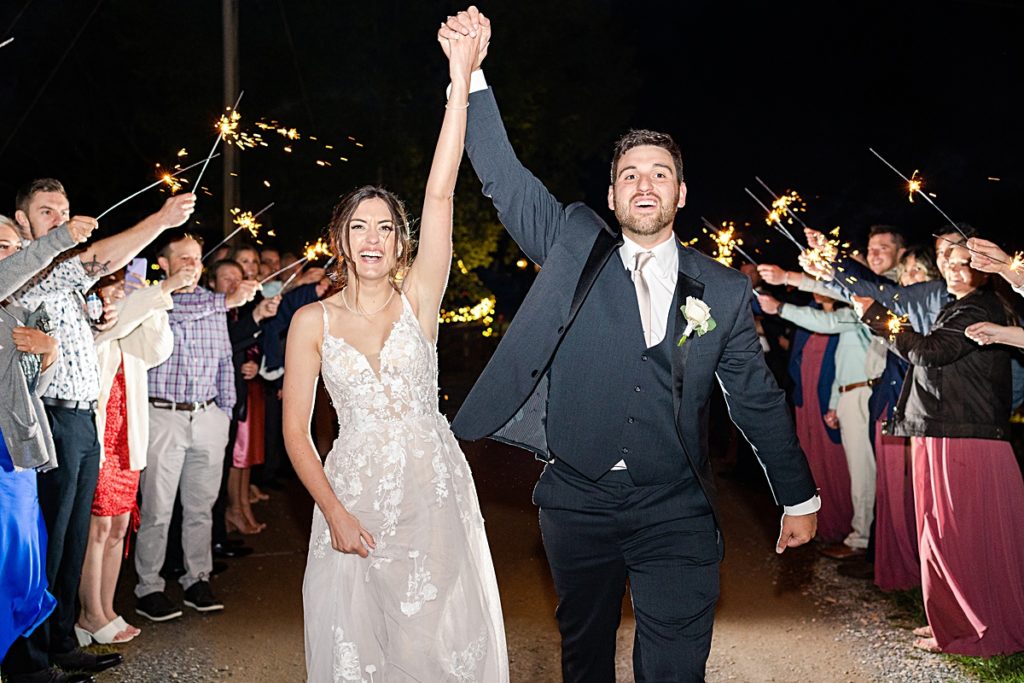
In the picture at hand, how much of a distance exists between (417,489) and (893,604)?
14.1 ft

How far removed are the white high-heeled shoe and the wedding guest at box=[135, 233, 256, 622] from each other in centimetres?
44

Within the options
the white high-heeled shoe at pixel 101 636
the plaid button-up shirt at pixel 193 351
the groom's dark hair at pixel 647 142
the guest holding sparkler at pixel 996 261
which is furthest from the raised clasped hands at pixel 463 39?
the white high-heeled shoe at pixel 101 636

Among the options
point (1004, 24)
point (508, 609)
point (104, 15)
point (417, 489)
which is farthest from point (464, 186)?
point (417, 489)

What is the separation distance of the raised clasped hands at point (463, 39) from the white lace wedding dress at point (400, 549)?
3.28 feet

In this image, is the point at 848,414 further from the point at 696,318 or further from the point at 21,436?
the point at 21,436

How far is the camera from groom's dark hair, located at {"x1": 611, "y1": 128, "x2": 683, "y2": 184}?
4.23m

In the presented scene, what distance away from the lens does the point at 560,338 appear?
4047 millimetres

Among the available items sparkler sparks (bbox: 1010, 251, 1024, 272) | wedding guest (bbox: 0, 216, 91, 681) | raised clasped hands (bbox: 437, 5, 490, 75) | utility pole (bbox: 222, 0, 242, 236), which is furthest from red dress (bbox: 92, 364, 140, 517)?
utility pole (bbox: 222, 0, 242, 236)

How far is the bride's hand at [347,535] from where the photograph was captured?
411cm

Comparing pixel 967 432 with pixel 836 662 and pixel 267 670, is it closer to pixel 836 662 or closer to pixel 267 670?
pixel 836 662

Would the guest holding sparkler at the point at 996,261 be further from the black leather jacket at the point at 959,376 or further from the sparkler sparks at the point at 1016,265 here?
the black leather jacket at the point at 959,376

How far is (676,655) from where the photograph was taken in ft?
13.2

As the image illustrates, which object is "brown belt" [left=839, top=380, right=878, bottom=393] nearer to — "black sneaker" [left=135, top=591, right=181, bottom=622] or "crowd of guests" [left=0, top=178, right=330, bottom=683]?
"crowd of guests" [left=0, top=178, right=330, bottom=683]

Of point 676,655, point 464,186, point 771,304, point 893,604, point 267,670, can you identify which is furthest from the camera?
point 464,186
